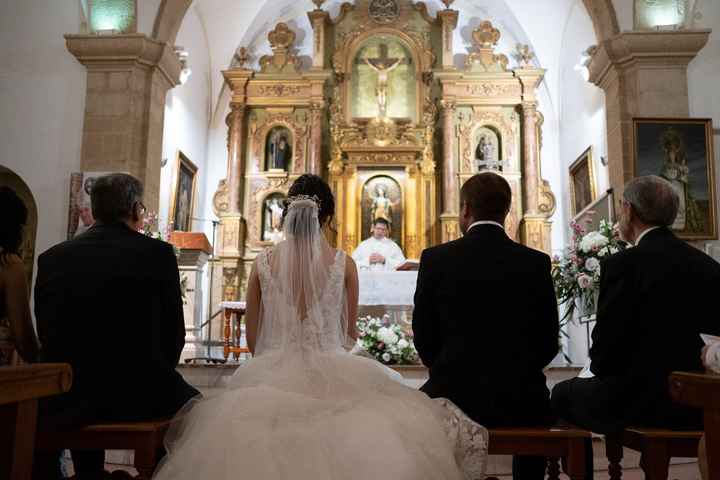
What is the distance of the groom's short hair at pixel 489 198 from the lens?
3.22 metres

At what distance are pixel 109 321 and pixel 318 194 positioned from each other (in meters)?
1.16

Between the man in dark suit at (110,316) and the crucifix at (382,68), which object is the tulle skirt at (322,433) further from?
the crucifix at (382,68)

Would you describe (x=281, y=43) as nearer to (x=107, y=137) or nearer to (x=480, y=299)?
(x=107, y=137)

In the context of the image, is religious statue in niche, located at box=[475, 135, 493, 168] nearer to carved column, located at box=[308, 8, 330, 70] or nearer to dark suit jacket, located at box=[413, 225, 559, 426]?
carved column, located at box=[308, 8, 330, 70]

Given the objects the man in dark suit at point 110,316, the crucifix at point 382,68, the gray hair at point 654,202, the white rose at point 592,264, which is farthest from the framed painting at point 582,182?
the man in dark suit at point 110,316

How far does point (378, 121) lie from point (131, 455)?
8.93 meters

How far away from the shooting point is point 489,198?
127 inches

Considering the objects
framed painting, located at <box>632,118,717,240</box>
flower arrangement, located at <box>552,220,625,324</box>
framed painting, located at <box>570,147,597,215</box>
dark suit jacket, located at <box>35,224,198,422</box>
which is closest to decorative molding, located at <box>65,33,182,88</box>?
flower arrangement, located at <box>552,220,625,324</box>

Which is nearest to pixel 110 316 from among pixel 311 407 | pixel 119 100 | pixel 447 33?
pixel 311 407

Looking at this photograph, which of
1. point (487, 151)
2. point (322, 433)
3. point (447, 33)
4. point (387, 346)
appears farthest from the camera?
point (447, 33)

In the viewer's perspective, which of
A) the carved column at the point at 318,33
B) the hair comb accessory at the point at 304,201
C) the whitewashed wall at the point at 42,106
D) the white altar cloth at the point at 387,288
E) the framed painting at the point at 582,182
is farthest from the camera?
the carved column at the point at 318,33

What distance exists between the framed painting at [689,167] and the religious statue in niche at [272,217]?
692 centimetres

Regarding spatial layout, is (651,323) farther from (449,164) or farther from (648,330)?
(449,164)

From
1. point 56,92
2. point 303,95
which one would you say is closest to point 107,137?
point 56,92
